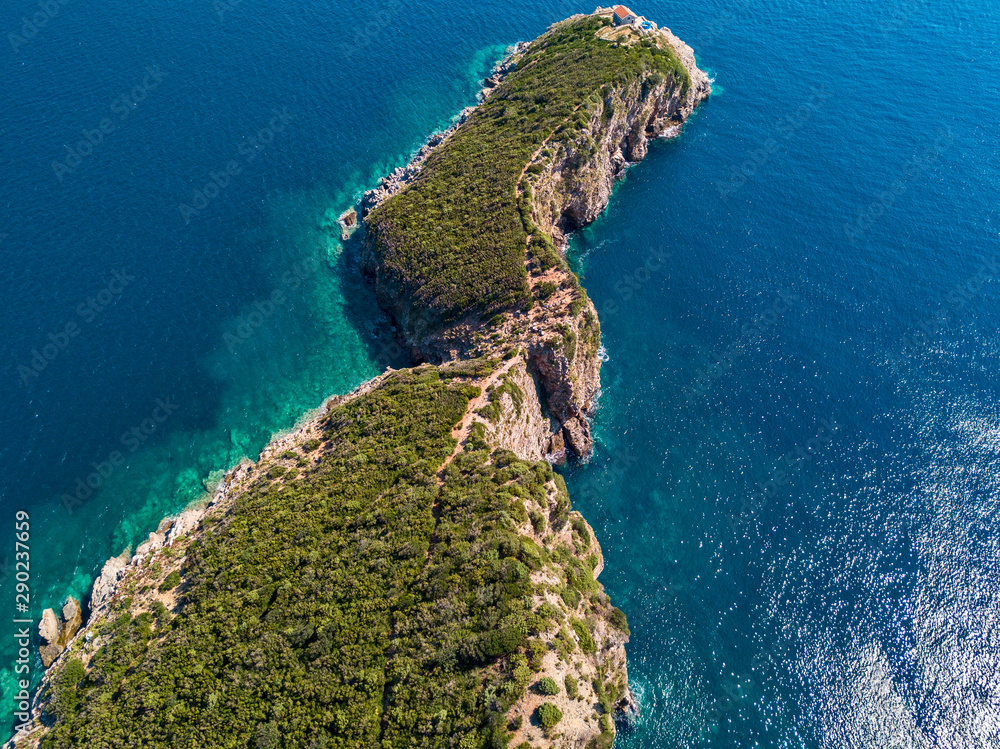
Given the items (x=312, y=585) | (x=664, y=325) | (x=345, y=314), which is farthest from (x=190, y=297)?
(x=664, y=325)

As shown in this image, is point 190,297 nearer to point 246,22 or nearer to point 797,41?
point 246,22

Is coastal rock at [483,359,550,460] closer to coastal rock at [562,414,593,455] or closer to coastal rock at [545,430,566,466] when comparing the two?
coastal rock at [545,430,566,466]

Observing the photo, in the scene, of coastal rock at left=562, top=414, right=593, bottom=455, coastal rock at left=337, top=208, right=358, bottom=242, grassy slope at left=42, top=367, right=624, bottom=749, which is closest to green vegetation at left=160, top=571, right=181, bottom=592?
grassy slope at left=42, top=367, right=624, bottom=749

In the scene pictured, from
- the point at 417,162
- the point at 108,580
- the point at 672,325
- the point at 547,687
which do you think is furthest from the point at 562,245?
the point at 108,580

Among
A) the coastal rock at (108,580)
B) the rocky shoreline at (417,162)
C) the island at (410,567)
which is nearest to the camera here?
the island at (410,567)

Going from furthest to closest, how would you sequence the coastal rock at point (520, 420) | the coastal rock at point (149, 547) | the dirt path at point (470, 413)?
the coastal rock at point (520, 420)
the coastal rock at point (149, 547)
the dirt path at point (470, 413)

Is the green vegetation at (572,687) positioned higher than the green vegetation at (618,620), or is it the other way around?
the green vegetation at (572,687)

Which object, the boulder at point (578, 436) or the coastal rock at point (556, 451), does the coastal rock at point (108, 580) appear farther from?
the boulder at point (578, 436)

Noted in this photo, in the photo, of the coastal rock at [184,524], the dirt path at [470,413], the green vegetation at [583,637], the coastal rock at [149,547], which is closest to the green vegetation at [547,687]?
the green vegetation at [583,637]
